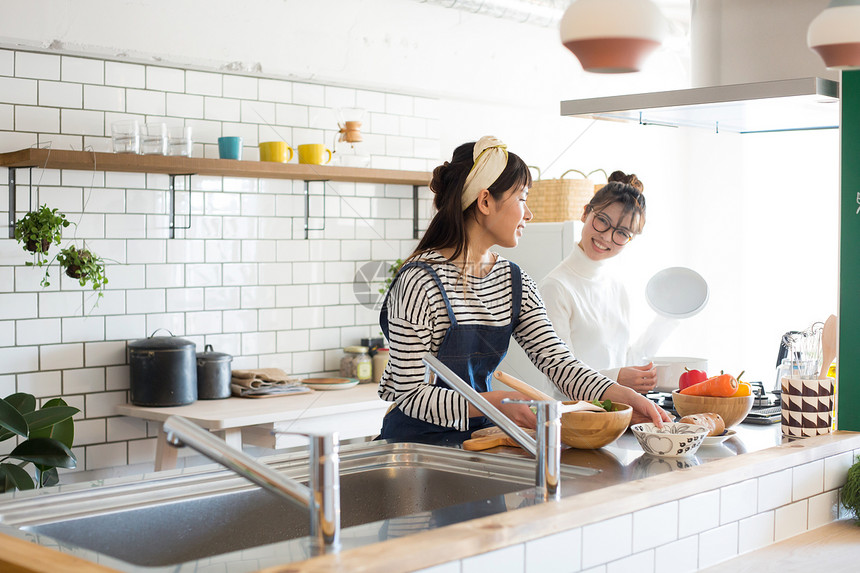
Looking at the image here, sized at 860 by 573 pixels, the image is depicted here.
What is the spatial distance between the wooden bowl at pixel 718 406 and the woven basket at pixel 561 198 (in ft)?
8.04

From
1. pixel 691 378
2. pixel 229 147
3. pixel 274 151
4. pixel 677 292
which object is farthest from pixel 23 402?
pixel 677 292

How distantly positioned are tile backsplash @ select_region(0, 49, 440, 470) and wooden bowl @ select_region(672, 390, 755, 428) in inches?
101

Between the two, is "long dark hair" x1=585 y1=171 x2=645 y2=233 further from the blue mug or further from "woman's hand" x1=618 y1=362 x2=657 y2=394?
the blue mug

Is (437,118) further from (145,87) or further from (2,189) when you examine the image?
(2,189)

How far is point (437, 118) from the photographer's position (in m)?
5.33

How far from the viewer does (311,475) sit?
1.42m

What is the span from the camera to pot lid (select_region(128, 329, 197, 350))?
4.08 metres

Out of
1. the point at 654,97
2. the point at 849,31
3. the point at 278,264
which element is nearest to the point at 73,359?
the point at 278,264

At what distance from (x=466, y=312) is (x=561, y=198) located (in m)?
2.43

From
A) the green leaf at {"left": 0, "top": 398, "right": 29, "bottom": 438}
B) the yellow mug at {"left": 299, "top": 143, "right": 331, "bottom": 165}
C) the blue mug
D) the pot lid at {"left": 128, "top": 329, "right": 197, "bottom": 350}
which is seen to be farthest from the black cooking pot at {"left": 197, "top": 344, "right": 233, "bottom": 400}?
the green leaf at {"left": 0, "top": 398, "right": 29, "bottom": 438}

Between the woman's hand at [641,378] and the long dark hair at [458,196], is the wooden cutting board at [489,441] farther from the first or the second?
the woman's hand at [641,378]

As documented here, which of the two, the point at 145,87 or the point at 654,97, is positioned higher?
the point at 145,87

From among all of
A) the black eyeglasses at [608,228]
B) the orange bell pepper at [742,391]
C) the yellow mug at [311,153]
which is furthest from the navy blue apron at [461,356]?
the yellow mug at [311,153]

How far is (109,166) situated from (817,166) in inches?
170
